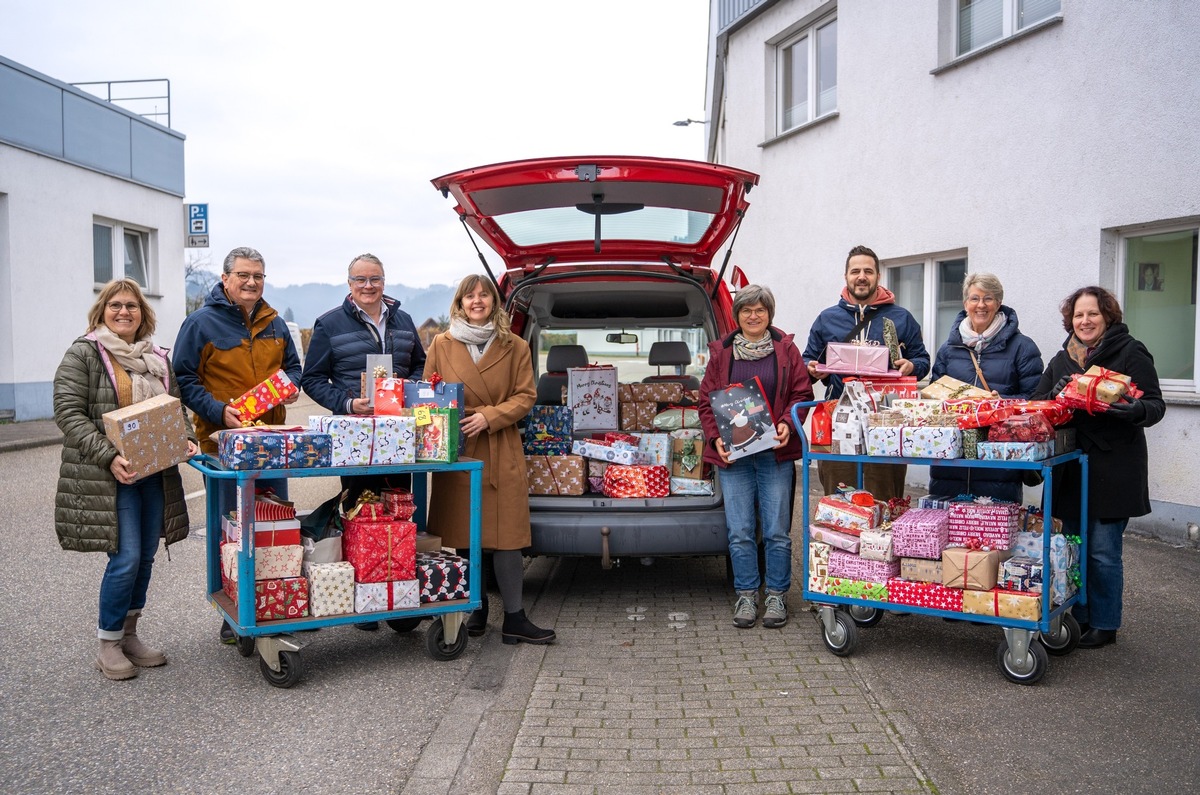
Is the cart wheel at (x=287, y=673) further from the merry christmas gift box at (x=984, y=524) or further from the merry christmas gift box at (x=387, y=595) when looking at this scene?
the merry christmas gift box at (x=984, y=524)

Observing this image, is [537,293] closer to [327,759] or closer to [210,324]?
[210,324]

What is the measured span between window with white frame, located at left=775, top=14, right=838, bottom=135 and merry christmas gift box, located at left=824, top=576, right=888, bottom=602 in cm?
703

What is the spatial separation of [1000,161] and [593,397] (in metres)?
4.37

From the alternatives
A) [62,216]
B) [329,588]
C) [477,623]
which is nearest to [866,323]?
[477,623]

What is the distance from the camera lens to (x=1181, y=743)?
134 inches

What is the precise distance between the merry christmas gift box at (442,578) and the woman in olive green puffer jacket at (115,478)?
112 centimetres

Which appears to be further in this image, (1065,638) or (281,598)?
(1065,638)

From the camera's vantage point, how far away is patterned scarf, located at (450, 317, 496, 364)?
457 centimetres

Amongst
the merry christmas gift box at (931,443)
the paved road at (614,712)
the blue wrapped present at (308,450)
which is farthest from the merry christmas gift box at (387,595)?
the merry christmas gift box at (931,443)

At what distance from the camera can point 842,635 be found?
4.38 m

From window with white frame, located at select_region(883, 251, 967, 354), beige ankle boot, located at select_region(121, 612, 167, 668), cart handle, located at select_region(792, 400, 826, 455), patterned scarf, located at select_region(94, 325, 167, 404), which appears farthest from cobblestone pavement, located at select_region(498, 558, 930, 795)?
window with white frame, located at select_region(883, 251, 967, 354)

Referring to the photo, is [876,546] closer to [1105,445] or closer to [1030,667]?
[1030,667]

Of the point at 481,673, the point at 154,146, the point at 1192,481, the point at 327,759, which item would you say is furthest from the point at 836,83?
the point at 154,146

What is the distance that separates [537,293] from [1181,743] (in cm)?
400
